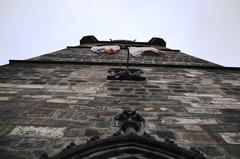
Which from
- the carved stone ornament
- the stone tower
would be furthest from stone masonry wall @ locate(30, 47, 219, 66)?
the carved stone ornament

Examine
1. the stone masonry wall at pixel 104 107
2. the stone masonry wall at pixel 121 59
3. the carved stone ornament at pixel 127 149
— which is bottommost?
the carved stone ornament at pixel 127 149

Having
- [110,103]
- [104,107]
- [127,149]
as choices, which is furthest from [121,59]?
[127,149]

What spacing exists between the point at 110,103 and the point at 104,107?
0.58ft

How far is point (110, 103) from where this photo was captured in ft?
14.5

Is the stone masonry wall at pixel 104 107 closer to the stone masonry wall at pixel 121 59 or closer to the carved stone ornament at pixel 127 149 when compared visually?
the carved stone ornament at pixel 127 149

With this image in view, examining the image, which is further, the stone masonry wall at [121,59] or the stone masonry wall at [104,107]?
the stone masonry wall at [121,59]

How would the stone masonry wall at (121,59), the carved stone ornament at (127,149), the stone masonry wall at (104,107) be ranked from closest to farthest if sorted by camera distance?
the carved stone ornament at (127,149) → the stone masonry wall at (104,107) → the stone masonry wall at (121,59)

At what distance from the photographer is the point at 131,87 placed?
528 cm

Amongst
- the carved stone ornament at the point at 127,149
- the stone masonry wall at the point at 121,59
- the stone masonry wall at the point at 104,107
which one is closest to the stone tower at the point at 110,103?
the stone masonry wall at the point at 104,107

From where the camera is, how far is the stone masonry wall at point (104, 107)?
330cm

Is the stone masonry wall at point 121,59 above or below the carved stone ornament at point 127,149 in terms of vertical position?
above

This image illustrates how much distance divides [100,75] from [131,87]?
98 centimetres

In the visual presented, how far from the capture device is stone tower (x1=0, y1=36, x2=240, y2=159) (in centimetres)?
330

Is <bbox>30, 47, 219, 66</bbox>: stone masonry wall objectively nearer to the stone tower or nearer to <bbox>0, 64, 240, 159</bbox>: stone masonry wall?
the stone tower
